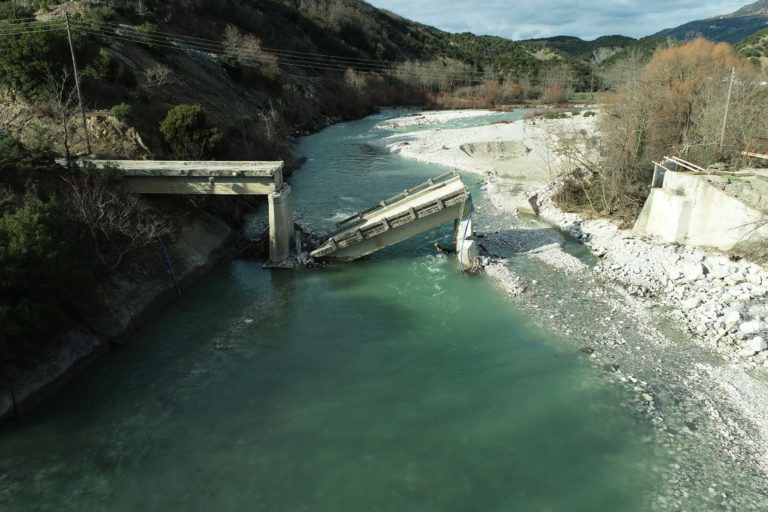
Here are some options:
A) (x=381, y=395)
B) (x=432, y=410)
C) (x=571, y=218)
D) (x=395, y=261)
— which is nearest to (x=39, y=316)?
(x=381, y=395)

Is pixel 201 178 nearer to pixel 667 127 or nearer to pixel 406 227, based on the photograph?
pixel 406 227

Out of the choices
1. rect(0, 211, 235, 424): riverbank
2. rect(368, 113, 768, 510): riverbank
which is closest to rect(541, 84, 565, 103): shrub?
rect(368, 113, 768, 510): riverbank

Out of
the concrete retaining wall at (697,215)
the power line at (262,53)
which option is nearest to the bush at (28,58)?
the power line at (262,53)

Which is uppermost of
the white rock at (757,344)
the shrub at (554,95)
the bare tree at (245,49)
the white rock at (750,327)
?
the bare tree at (245,49)

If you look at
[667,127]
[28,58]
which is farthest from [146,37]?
[667,127]

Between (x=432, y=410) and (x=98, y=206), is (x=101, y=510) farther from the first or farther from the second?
(x=98, y=206)

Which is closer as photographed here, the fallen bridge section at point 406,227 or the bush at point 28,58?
the fallen bridge section at point 406,227

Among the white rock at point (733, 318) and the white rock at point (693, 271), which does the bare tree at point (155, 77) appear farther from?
the white rock at point (733, 318)
